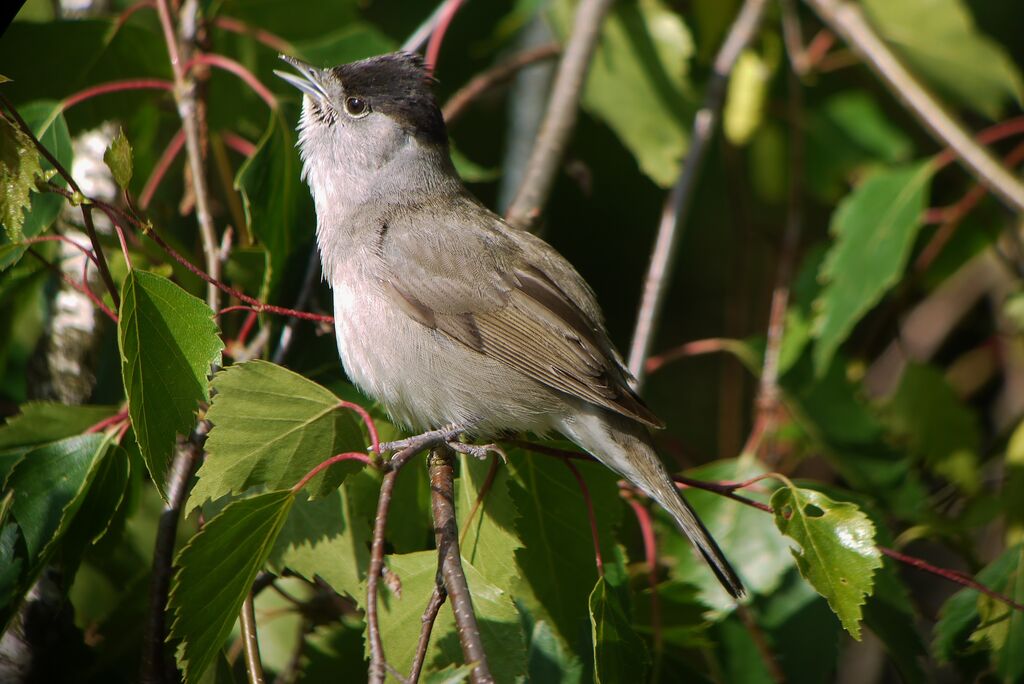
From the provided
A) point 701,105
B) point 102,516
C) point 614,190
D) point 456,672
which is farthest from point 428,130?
point 614,190

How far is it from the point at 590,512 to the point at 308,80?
1.70 m

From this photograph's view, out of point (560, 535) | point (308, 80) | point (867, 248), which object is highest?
point (308, 80)

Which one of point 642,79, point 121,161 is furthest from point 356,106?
point 121,161

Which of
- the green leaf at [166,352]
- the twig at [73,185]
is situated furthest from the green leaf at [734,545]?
the twig at [73,185]

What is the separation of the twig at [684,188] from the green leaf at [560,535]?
67cm

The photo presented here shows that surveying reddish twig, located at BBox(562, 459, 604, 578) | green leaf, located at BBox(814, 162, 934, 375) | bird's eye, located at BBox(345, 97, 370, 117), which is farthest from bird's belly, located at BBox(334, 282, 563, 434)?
green leaf, located at BBox(814, 162, 934, 375)

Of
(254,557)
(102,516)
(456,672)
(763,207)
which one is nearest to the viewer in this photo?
(456,672)

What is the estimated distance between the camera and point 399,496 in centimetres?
229

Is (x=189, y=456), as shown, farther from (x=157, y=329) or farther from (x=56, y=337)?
(x=56, y=337)

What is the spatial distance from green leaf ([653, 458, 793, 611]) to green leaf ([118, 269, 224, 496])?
1474mm

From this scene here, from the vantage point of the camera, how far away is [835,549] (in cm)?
196

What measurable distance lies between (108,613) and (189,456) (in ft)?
2.08

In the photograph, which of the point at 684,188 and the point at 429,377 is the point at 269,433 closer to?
the point at 429,377

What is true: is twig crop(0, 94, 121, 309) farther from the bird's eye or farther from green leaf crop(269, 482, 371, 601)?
the bird's eye
